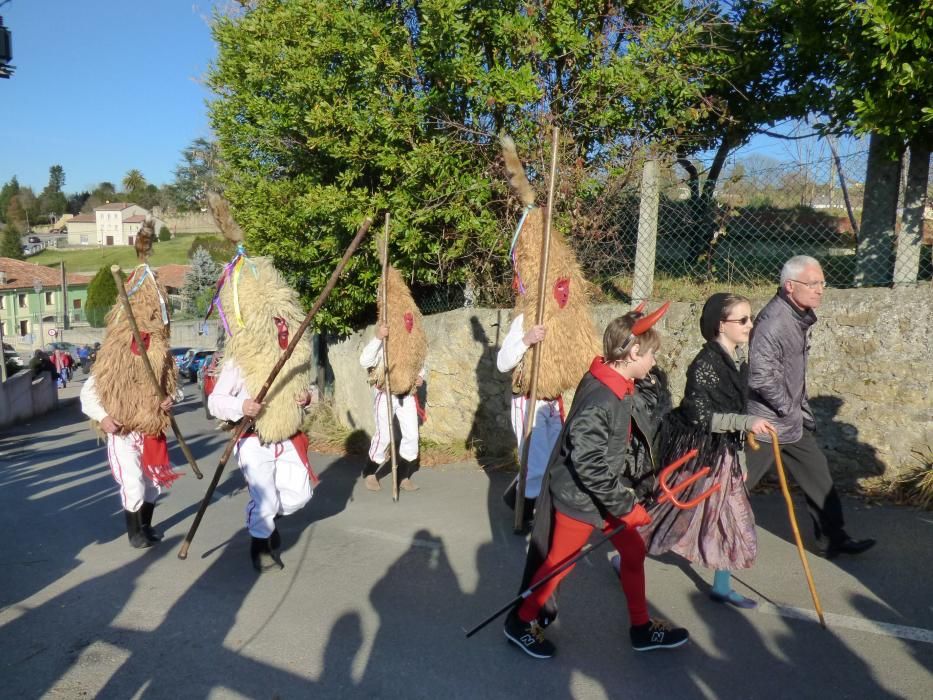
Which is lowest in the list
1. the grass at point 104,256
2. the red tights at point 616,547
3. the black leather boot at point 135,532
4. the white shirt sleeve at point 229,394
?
the black leather boot at point 135,532

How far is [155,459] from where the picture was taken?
6.26m

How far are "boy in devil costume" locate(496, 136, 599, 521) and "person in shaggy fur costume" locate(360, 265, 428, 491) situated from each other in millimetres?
2065

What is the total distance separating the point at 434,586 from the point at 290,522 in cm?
220

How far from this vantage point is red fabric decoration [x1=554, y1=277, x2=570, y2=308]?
19.3 ft

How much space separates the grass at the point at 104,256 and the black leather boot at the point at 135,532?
3187 inches

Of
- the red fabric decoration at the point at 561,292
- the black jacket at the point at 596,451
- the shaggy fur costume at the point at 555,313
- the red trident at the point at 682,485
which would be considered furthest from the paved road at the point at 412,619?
the red fabric decoration at the point at 561,292

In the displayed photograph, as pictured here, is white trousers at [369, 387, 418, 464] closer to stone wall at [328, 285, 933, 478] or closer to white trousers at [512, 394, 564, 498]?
white trousers at [512, 394, 564, 498]

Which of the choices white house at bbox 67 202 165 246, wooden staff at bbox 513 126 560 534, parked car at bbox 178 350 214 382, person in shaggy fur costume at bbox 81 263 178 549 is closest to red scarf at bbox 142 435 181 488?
person in shaggy fur costume at bbox 81 263 178 549

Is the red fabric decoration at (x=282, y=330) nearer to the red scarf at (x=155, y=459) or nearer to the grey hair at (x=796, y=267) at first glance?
the red scarf at (x=155, y=459)

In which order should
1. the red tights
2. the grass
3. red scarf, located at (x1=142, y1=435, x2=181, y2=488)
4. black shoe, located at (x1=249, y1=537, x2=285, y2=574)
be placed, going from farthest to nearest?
the grass, red scarf, located at (x1=142, y1=435, x2=181, y2=488), black shoe, located at (x1=249, y1=537, x2=285, y2=574), the red tights

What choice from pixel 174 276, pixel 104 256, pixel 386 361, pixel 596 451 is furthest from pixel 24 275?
pixel 596 451

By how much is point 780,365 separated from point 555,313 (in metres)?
1.70

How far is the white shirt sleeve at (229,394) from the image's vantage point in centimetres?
538

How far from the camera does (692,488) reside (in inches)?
171
